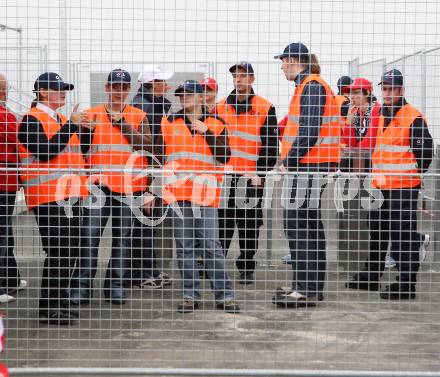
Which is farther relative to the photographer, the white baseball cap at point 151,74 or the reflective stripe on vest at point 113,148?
the white baseball cap at point 151,74

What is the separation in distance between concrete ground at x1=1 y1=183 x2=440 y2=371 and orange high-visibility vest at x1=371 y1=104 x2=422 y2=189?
1.02 meters

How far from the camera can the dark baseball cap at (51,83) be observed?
565cm

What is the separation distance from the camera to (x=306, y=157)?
618 centimetres

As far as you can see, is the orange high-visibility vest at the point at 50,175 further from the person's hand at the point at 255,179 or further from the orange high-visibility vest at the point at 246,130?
the person's hand at the point at 255,179

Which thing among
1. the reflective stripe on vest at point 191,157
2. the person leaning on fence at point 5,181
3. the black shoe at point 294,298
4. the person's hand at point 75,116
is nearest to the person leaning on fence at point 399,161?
the black shoe at point 294,298

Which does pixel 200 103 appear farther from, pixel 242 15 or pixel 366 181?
pixel 366 181

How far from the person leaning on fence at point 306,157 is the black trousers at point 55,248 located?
1.59 m

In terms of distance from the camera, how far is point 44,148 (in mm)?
5477

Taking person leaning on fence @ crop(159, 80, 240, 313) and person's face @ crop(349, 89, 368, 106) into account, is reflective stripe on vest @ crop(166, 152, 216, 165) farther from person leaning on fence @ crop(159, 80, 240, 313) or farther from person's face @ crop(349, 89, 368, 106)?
person's face @ crop(349, 89, 368, 106)

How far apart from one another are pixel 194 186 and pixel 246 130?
1155 mm

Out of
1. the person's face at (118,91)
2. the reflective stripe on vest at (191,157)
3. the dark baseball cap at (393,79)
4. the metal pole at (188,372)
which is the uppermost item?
the dark baseball cap at (393,79)

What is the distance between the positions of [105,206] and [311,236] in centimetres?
171

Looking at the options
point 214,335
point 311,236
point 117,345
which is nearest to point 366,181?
point 311,236

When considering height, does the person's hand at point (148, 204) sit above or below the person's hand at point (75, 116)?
below
